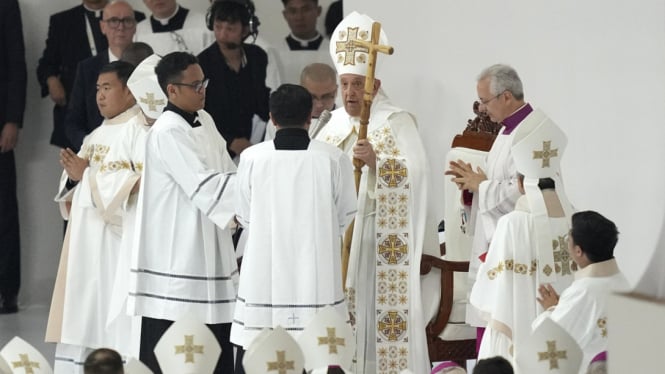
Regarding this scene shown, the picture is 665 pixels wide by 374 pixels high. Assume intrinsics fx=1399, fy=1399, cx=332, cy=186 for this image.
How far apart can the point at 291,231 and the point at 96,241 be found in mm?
1665

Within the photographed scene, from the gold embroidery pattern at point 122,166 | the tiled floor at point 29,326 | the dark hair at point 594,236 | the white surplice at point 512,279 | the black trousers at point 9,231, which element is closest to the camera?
the dark hair at point 594,236

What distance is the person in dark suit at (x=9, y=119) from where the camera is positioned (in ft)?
36.0

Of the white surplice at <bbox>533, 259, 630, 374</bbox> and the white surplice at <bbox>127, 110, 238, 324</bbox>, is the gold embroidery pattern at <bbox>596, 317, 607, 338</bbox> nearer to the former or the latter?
the white surplice at <bbox>533, 259, 630, 374</bbox>

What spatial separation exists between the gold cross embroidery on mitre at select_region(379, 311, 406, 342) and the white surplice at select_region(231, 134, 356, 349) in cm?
77

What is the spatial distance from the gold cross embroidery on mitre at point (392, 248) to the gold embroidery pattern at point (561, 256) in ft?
3.09

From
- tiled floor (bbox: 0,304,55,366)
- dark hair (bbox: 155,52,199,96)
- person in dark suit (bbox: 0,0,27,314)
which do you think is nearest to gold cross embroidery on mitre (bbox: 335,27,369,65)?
dark hair (bbox: 155,52,199,96)

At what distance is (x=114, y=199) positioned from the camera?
7.45 meters

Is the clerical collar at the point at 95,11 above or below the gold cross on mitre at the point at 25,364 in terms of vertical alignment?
above

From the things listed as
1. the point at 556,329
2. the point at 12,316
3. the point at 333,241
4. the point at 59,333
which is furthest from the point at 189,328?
the point at 12,316

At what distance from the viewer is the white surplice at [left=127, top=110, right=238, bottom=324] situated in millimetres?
6848

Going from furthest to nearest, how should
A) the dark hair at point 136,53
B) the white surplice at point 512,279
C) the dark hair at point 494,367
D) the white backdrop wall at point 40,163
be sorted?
1. the white backdrop wall at point 40,163
2. the dark hair at point 136,53
3. the white surplice at point 512,279
4. the dark hair at point 494,367

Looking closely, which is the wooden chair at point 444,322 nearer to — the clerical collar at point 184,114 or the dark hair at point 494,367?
the clerical collar at point 184,114

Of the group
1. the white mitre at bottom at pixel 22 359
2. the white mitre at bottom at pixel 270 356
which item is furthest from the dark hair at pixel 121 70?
the white mitre at bottom at pixel 270 356

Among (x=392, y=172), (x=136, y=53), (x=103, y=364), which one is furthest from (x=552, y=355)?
(x=136, y=53)
